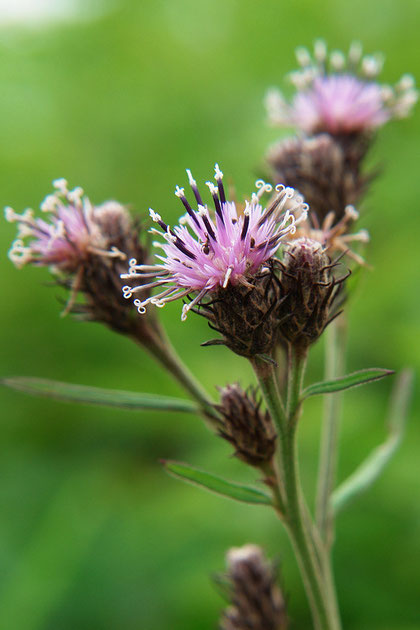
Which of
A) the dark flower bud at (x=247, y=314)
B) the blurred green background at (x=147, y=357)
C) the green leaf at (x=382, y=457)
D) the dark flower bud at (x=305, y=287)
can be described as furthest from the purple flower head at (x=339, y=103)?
the dark flower bud at (x=247, y=314)

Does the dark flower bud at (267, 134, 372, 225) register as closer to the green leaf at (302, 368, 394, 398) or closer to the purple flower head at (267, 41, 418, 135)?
the purple flower head at (267, 41, 418, 135)

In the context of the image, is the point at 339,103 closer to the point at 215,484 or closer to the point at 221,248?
the point at 221,248

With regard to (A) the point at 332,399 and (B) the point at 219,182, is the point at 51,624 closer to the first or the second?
(A) the point at 332,399

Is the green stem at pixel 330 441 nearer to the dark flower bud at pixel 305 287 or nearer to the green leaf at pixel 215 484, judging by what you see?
the green leaf at pixel 215 484

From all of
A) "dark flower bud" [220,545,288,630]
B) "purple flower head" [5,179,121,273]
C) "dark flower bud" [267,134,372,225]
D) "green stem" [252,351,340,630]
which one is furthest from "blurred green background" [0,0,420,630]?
"purple flower head" [5,179,121,273]

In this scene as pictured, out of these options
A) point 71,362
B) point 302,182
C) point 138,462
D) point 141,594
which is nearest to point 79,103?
point 71,362

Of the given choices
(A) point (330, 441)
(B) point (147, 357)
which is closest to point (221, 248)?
(A) point (330, 441)
